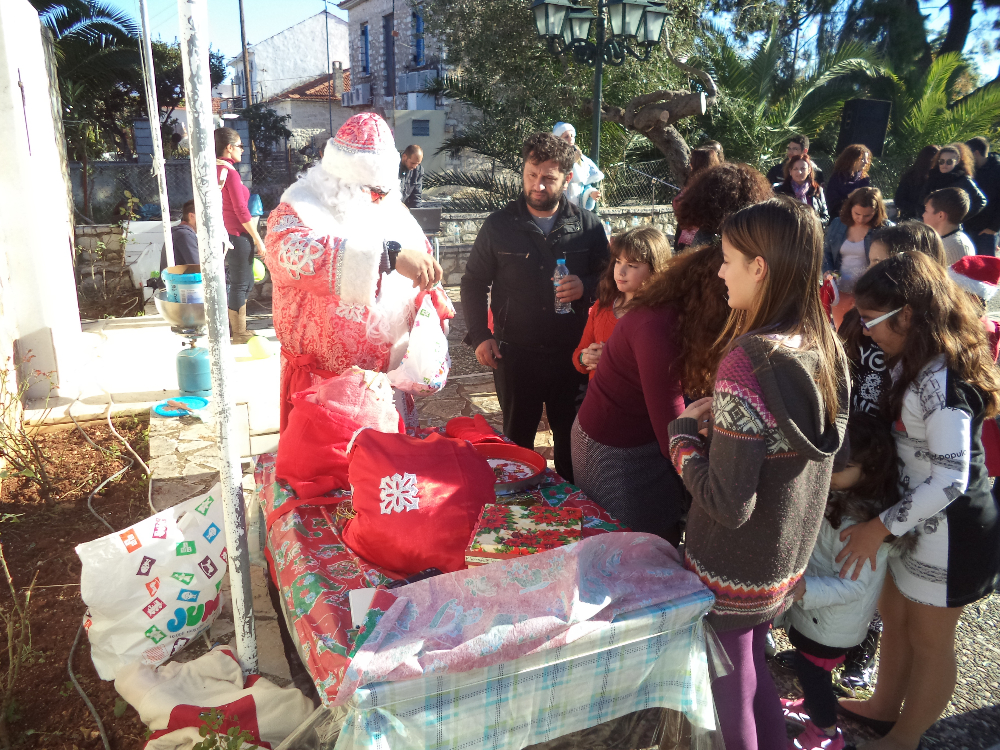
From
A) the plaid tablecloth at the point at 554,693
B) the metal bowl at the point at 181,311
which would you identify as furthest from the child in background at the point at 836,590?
the metal bowl at the point at 181,311

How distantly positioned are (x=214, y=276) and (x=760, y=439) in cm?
142

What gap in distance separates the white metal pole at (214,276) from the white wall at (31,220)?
351cm

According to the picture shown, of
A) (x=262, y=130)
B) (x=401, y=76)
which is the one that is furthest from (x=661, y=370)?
(x=401, y=76)

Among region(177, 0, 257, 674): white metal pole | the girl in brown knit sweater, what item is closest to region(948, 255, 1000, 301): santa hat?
the girl in brown knit sweater

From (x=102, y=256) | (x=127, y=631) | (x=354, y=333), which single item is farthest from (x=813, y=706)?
(x=102, y=256)

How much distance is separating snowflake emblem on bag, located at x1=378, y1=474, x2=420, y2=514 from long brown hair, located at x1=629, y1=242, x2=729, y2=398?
31.5 inches

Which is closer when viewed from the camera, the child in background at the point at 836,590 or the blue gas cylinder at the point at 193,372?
the child in background at the point at 836,590

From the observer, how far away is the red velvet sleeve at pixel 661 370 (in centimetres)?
202

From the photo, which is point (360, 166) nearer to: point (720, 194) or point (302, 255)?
point (302, 255)

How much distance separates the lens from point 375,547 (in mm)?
2014

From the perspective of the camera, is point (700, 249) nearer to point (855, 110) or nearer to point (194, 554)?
point (194, 554)

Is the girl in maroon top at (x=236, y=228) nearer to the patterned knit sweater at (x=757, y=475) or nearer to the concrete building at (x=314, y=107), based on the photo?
the patterned knit sweater at (x=757, y=475)

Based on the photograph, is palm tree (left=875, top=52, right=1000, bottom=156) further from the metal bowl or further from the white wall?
the white wall

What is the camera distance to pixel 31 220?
472cm
